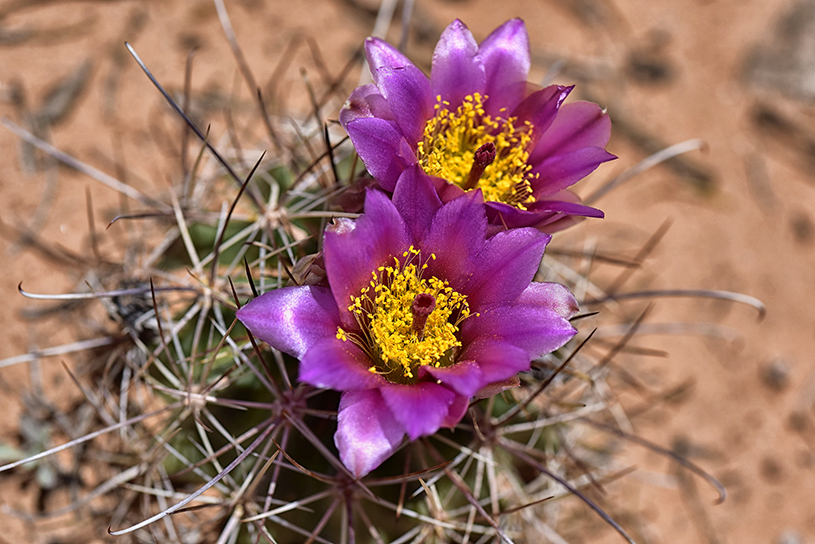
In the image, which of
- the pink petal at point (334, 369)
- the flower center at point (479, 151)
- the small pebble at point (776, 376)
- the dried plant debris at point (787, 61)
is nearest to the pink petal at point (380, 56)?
the flower center at point (479, 151)

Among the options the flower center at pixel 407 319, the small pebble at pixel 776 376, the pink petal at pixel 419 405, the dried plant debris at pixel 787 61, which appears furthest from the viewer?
the dried plant debris at pixel 787 61

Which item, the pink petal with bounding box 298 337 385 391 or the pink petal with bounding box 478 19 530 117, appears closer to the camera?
the pink petal with bounding box 298 337 385 391

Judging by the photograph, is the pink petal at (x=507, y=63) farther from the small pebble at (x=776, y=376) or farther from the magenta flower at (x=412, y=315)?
the small pebble at (x=776, y=376)

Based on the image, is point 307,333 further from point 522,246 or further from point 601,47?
point 601,47

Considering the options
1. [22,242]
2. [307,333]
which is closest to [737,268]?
[307,333]

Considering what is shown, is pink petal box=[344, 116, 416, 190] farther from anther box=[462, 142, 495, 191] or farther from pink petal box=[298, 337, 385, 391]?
pink petal box=[298, 337, 385, 391]

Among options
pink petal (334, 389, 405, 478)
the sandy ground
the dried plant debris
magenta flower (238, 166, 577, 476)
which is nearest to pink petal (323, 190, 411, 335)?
magenta flower (238, 166, 577, 476)
